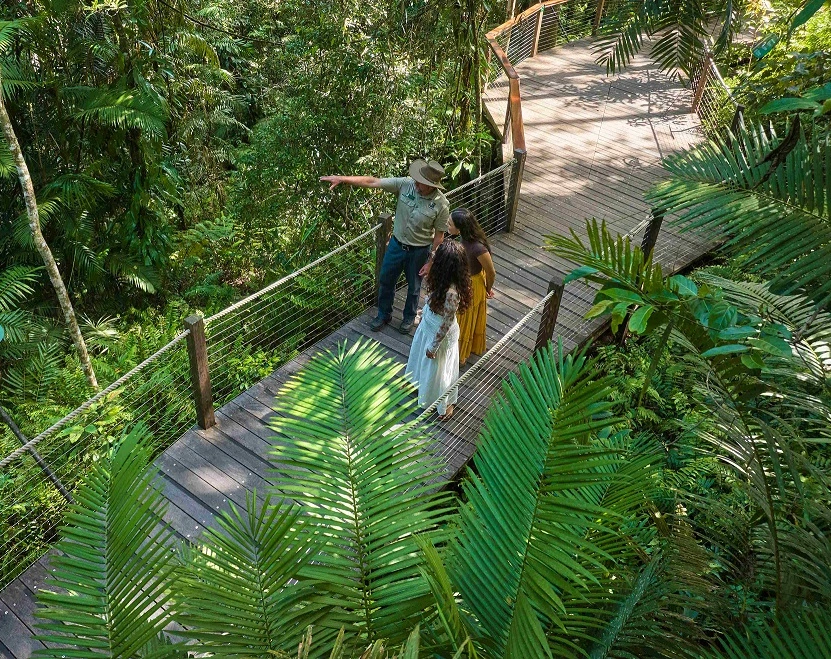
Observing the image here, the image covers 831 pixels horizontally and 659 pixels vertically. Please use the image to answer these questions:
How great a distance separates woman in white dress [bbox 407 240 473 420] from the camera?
4633mm

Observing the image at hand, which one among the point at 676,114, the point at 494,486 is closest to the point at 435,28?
the point at 676,114

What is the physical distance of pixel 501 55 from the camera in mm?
8711

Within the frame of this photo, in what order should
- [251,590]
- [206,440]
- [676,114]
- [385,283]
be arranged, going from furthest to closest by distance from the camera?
1. [676,114]
2. [385,283]
3. [206,440]
4. [251,590]

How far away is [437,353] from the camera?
4965 mm

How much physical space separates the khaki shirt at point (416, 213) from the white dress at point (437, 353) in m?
0.76

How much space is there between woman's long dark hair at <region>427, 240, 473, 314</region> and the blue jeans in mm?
1012

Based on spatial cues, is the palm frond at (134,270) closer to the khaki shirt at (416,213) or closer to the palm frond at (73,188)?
the palm frond at (73,188)

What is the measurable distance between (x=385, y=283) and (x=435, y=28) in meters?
3.31

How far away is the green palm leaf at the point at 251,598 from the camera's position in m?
1.91

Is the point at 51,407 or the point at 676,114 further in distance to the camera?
the point at 676,114

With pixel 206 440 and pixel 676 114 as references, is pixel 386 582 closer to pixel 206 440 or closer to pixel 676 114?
pixel 206 440

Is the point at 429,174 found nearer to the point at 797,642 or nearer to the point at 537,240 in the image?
the point at 537,240

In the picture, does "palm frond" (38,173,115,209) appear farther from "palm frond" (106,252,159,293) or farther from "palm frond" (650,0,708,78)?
"palm frond" (650,0,708,78)

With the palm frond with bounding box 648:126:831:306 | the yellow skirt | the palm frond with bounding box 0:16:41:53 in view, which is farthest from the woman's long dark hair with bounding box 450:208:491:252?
the palm frond with bounding box 0:16:41:53
